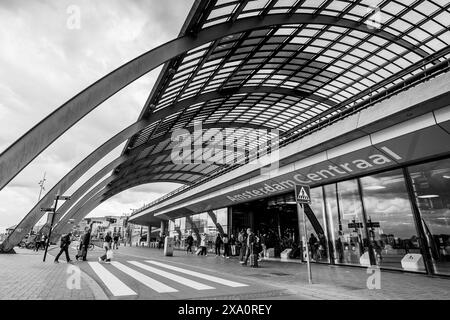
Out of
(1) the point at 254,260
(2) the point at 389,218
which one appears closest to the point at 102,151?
(1) the point at 254,260

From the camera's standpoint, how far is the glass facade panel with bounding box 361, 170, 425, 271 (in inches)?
438

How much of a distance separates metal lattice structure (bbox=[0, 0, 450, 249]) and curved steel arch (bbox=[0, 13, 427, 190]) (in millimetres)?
48

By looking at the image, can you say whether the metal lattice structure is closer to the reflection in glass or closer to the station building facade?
the station building facade

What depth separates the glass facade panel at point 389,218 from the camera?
11.1 metres

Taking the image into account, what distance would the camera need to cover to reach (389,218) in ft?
38.9

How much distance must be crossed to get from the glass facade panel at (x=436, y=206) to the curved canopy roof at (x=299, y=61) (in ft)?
11.9

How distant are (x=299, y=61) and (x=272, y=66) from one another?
2.22 metres

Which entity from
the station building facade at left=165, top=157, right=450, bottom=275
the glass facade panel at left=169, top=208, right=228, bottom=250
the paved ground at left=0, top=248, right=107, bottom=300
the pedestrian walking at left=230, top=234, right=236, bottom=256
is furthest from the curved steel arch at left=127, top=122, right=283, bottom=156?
the paved ground at left=0, top=248, right=107, bottom=300

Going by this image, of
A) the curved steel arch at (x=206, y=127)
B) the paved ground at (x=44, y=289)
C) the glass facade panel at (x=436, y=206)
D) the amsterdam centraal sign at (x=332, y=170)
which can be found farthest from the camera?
the curved steel arch at (x=206, y=127)

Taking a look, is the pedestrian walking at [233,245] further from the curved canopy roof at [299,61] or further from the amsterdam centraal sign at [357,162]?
the curved canopy roof at [299,61]

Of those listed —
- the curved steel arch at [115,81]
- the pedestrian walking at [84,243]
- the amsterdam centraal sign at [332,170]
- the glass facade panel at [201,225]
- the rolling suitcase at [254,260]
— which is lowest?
the rolling suitcase at [254,260]

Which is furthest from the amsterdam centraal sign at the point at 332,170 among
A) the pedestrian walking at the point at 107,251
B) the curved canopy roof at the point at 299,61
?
the pedestrian walking at the point at 107,251

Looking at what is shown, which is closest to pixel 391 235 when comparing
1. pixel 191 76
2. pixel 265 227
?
pixel 265 227
